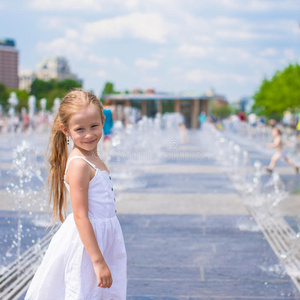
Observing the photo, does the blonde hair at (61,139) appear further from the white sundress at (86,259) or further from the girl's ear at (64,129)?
the white sundress at (86,259)

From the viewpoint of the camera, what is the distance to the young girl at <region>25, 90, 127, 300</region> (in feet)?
6.53

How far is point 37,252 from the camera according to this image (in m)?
4.41

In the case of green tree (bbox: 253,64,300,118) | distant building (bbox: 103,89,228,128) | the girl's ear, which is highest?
the girl's ear

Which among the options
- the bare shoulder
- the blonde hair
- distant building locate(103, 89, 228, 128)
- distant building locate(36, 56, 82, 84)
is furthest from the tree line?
the bare shoulder

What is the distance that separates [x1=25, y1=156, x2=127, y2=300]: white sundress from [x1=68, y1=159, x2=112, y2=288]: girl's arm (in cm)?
5

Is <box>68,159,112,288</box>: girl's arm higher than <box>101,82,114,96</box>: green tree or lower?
higher

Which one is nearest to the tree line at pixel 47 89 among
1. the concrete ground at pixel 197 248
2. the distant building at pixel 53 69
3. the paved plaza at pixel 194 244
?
the distant building at pixel 53 69

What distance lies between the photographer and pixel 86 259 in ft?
6.75

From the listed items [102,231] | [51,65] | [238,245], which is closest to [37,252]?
[238,245]

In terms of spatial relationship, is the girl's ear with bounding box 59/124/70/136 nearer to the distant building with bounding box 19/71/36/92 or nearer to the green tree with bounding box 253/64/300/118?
the green tree with bounding box 253/64/300/118

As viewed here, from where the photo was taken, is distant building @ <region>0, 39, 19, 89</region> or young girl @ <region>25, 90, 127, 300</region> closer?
young girl @ <region>25, 90, 127, 300</region>

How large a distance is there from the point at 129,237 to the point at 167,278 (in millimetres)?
1280

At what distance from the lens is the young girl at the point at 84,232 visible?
1.99m

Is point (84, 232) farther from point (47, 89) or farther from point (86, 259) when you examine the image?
point (47, 89)
